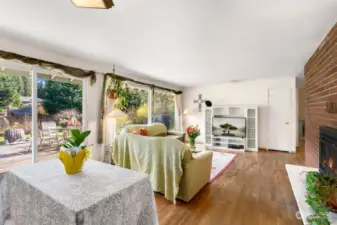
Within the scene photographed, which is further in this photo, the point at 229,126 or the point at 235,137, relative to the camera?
the point at 229,126

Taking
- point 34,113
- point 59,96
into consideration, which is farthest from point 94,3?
point 59,96

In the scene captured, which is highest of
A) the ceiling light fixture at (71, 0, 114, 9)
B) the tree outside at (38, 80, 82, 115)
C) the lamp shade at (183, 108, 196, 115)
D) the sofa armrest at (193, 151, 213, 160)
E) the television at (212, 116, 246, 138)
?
the ceiling light fixture at (71, 0, 114, 9)

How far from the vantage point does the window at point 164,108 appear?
5727 millimetres

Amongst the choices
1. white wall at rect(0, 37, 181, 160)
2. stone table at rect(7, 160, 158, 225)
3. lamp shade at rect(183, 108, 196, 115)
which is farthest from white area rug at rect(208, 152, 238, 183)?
white wall at rect(0, 37, 181, 160)

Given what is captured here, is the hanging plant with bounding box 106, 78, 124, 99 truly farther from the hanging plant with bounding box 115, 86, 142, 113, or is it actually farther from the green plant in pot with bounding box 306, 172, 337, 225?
the green plant in pot with bounding box 306, 172, 337, 225

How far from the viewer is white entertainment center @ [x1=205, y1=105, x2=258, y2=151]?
5406 millimetres

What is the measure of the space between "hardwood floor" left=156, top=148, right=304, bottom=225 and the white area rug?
4.4 inches

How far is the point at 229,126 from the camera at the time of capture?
5672mm

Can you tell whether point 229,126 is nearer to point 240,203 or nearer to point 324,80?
point 324,80

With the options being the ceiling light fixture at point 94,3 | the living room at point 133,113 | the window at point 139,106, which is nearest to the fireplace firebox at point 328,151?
the living room at point 133,113

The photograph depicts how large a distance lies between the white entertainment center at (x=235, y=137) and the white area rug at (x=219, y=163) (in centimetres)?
96

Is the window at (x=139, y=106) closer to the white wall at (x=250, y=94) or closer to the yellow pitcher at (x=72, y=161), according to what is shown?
the white wall at (x=250, y=94)

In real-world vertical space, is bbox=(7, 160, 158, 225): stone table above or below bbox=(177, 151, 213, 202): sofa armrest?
above

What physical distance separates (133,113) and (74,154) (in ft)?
10.8
